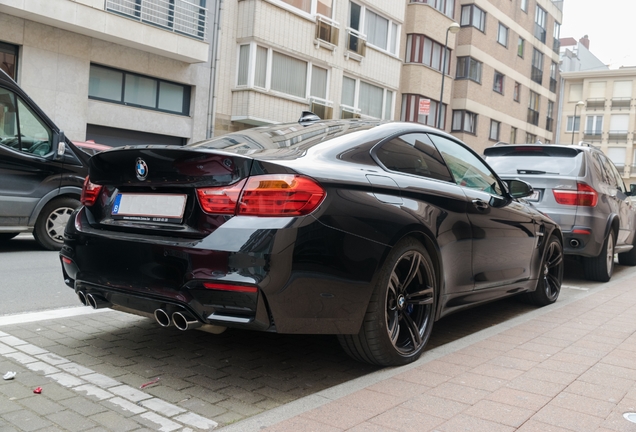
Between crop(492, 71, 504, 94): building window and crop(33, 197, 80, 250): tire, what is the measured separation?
34255 mm

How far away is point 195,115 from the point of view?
21312 millimetres

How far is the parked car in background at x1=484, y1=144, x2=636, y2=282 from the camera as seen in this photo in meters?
7.89

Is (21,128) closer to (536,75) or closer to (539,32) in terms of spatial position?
(536,75)

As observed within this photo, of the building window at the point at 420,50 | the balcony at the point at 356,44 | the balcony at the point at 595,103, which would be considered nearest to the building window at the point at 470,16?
the building window at the point at 420,50

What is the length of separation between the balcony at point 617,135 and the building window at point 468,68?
33.6 m

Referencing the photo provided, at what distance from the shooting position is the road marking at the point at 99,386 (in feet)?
9.68

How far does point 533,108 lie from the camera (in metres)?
46.7

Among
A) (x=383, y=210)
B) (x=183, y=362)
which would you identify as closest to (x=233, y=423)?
(x=183, y=362)

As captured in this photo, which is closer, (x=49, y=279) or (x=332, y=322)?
(x=332, y=322)

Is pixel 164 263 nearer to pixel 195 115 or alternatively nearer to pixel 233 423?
pixel 233 423

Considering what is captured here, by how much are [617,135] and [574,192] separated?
62.8 metres

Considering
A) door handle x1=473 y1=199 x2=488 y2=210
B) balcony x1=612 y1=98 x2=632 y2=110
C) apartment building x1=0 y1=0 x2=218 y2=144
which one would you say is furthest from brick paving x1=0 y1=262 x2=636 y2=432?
balcony x1=612 y1=98 x2=632 y2=110

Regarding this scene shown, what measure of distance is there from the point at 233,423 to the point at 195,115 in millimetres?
19185

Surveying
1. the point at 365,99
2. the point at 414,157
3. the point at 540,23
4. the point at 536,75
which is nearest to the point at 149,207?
the point at 414,157
